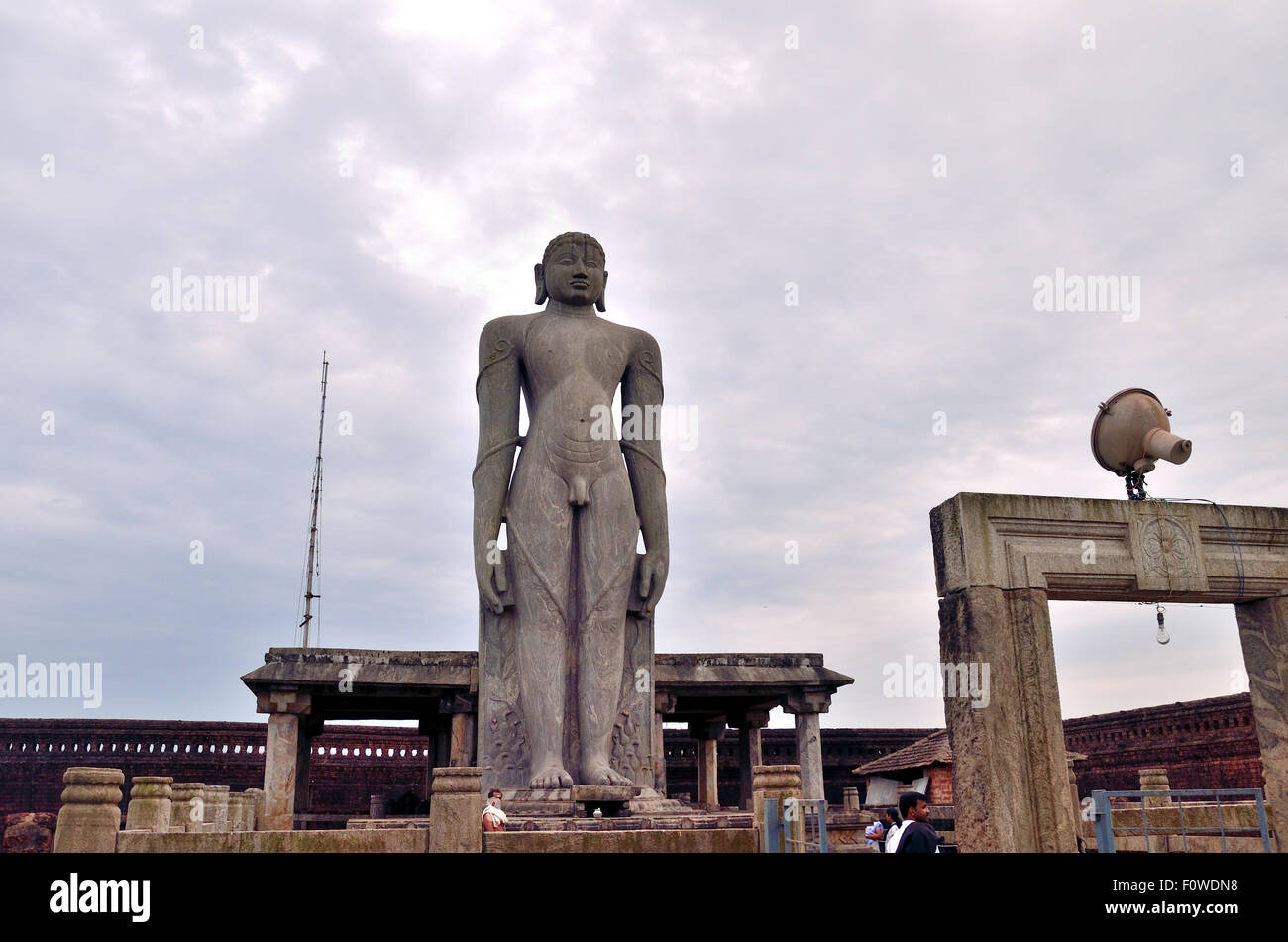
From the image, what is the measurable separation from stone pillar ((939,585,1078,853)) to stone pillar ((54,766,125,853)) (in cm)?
553

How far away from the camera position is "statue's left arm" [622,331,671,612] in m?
8.87

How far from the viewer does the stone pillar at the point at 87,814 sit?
659 centimetres

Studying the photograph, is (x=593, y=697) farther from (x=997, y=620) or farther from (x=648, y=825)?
(x=997, y=620)

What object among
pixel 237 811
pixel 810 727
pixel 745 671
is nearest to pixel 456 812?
pixel 237 811

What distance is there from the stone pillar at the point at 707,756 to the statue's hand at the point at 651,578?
9.72m

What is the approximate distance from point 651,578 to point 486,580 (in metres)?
1.46

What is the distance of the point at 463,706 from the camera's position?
14086 mm

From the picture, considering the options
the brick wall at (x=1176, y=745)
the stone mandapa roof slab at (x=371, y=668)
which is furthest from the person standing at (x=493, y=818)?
the brick wall at (x=1176, y=745)

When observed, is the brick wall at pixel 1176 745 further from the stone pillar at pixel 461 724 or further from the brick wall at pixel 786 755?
the stone pillar at pixel 461 724

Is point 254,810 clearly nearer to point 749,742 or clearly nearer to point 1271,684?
point 749,742

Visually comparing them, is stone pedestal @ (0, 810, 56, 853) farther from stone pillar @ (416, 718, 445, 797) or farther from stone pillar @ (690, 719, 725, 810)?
stone pillar @ (690, 719, 725, 810)
